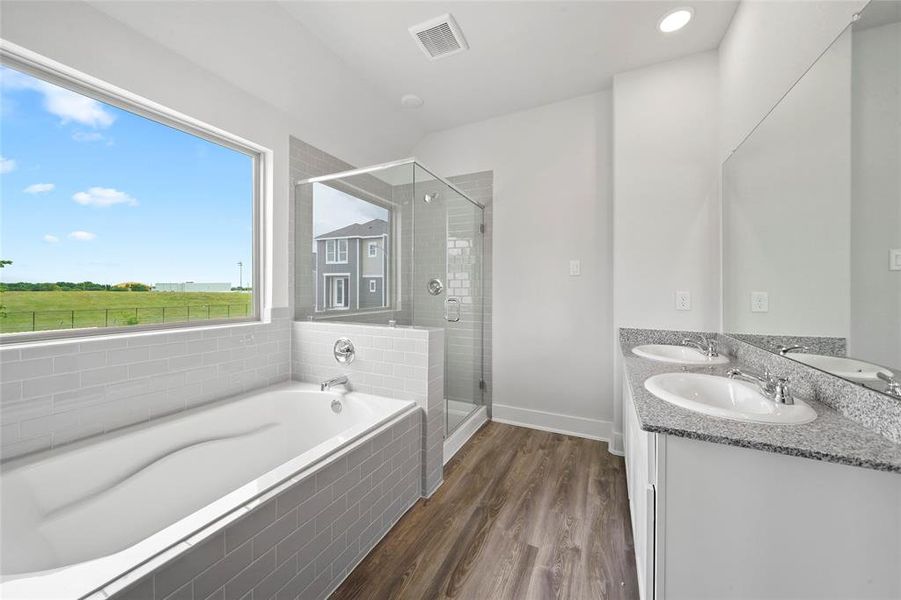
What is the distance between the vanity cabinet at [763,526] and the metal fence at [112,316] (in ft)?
7.81

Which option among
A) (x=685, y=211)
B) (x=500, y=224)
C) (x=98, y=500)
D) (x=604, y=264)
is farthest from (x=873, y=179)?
(x=98, y=500)

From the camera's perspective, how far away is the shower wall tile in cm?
92

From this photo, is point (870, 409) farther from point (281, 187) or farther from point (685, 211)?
point (281, 187)

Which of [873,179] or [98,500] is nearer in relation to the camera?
[873,179]

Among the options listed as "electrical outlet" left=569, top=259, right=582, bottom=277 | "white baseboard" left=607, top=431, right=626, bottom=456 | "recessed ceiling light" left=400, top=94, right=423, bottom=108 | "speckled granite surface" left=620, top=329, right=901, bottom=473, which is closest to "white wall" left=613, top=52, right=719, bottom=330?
"electrical outlet" left=569, top=259, right=582, bottom=277

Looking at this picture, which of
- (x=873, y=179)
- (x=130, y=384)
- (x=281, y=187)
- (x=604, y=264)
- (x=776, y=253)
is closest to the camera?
(x=873, y=179)

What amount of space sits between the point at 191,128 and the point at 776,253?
3107 millimetres

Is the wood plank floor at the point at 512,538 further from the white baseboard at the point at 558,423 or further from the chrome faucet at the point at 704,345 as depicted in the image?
the chrome faucet at the point at 704,345

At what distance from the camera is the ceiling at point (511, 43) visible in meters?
1.88

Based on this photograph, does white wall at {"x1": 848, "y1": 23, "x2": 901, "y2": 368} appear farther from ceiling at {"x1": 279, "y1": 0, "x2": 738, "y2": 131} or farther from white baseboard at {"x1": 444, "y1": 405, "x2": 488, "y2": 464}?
white baseboard at {"x1": 444, "y1": 405, "x2": 488, "y2": 464}

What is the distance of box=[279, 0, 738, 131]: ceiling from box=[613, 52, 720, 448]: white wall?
0.20m

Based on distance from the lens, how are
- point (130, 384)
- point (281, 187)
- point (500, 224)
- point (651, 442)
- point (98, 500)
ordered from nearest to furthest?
point (651, 442), point (98, 500), point (130, 384), point (281, 187), point (500, 224)

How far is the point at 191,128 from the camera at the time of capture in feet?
6.43

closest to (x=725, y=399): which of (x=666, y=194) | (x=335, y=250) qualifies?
(x=666, y=194)
